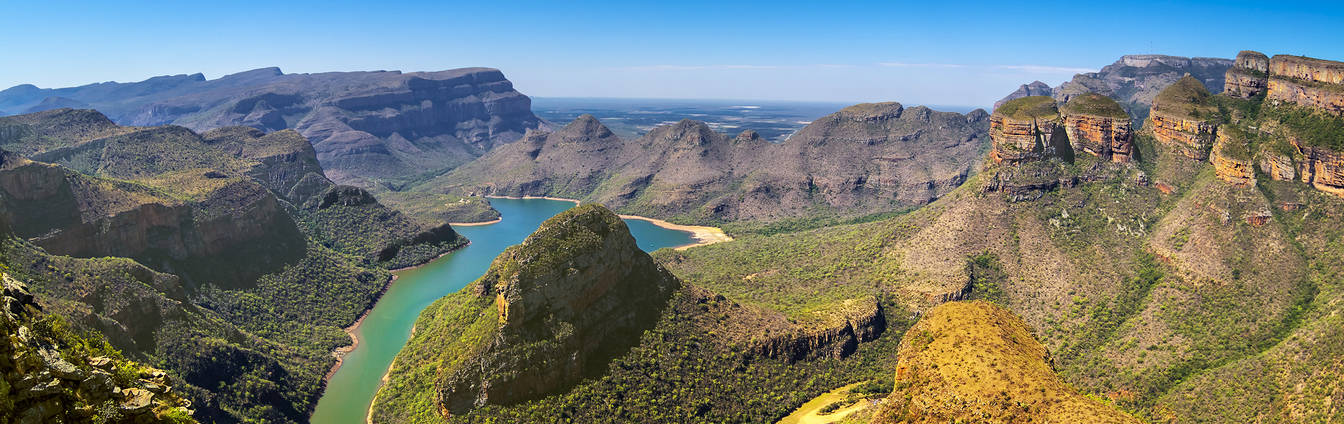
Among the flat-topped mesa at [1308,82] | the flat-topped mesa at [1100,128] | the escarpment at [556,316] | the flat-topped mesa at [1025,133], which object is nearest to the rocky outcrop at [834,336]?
the escarpment at [556,316]

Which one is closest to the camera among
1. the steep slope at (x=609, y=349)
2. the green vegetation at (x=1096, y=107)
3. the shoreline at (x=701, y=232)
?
the steep slope at (x=609, y=349)

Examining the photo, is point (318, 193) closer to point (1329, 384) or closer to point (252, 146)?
point (252, 146)

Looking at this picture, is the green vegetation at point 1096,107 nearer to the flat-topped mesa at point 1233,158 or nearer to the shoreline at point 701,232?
the flat-topped mesa at point 1233,158

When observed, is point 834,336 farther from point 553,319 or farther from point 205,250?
point 205,250

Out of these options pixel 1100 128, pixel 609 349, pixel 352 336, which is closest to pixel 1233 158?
pixel 1100 128

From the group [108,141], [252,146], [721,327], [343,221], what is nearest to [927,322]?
[721,327]

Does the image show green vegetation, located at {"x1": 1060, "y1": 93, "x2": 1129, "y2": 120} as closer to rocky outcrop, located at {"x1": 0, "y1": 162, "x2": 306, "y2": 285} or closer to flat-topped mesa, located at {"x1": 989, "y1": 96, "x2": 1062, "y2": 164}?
flat-topped mesa, located at {"x1": 989, "y1": 96, "x2": 1062, "y2": 164}

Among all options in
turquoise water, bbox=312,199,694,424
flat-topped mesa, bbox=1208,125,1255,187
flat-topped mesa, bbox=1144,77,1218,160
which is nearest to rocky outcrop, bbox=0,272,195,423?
turquoise water, bbox=312,199,694,424
